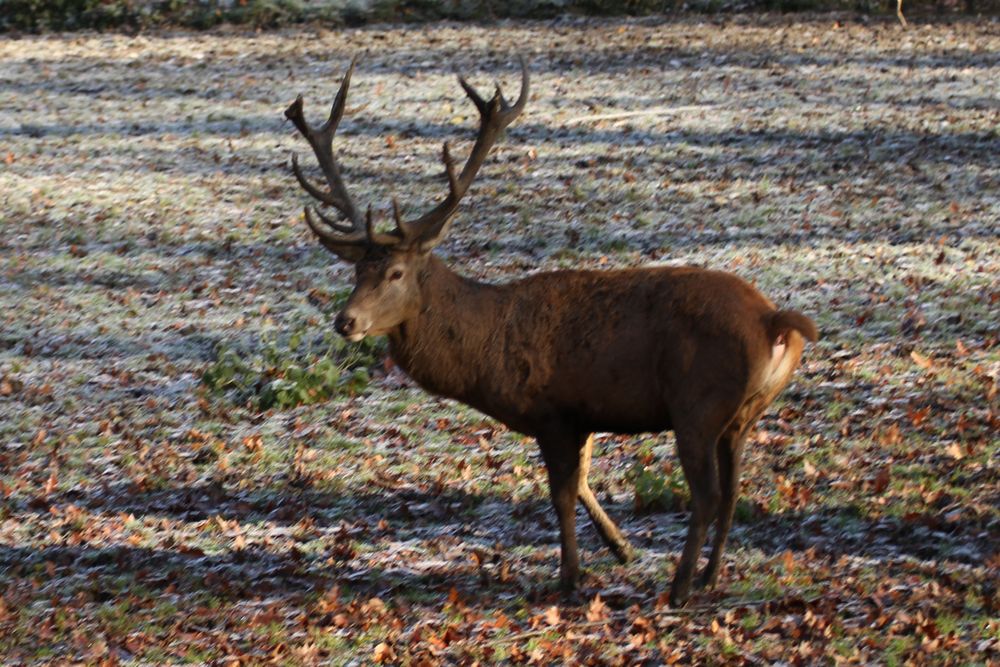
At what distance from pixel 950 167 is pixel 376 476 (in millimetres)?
9542

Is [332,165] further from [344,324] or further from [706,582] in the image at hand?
[706,582]

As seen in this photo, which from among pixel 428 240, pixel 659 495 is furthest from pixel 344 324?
pixel 659 495

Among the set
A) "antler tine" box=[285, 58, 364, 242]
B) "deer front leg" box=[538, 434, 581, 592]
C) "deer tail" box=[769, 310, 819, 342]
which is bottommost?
"deer front leg" box=[538, 434, 581, 592]

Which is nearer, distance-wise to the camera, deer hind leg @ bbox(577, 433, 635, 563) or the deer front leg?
the deer front leg

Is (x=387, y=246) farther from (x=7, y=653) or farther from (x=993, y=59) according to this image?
(x=993, y=59)

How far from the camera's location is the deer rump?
770cm

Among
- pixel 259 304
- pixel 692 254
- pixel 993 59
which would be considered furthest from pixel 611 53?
pixel 259 304

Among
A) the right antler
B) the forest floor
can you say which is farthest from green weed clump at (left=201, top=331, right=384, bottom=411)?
the right antler

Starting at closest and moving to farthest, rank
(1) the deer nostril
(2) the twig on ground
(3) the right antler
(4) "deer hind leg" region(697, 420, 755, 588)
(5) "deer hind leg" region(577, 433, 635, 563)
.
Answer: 1. (4) "deer hind leg" region(697, 420, 755, 588)
2. (1) the deer nostril
3. (3) the right antler
4. (5) "deer hind leg" region(577, 433, 635, 563)
5. (2) the twig on ground

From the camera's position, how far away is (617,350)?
8117mm

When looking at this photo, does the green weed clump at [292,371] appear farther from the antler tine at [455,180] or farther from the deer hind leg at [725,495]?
the deer hind leg at [725,495]

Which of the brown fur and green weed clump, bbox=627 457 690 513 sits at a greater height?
the brown fur

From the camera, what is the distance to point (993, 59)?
69.9 feet

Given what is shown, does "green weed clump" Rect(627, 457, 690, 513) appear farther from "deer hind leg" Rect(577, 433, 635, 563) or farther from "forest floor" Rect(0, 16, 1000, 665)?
"deer hind leg" Rect(577, 433, 635, 563)
